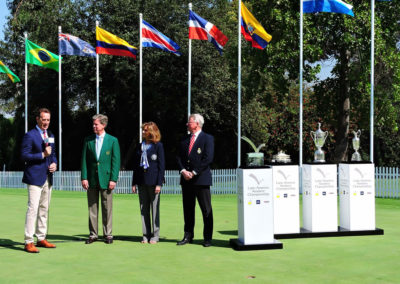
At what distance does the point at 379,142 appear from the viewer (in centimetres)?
3688

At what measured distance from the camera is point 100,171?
8.81m

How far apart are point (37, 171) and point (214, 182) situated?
1437 centimetres

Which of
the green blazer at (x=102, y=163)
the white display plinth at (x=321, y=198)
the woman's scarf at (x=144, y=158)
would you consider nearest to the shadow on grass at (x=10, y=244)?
the green blazer at (x=102, y=163)

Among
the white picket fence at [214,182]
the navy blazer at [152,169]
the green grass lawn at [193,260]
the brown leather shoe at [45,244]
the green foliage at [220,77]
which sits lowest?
the green grass lawn at [193,260]

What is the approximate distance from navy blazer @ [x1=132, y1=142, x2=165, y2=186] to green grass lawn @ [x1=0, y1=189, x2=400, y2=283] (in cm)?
101

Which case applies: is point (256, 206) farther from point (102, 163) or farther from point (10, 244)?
point (10, 244)

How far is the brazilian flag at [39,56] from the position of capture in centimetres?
2244

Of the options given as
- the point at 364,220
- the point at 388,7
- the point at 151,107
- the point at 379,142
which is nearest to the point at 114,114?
the point at 151,107

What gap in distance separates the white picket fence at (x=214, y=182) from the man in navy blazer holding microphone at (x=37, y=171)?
13.5 m

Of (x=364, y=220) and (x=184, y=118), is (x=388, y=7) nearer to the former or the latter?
(x=184, y=118)

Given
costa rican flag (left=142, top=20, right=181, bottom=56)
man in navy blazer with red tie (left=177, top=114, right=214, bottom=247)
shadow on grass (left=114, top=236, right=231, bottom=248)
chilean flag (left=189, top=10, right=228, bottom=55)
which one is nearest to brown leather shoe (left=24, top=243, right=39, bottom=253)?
shadow on grass (left=114, top=236, right=231, bottom=248)

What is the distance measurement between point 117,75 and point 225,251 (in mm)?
20793

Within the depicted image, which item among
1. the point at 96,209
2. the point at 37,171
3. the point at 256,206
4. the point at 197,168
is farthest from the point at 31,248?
the point at 256,206

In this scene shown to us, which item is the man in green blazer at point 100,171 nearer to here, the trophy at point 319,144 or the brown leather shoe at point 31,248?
the brown leather shoe at point 31,248
